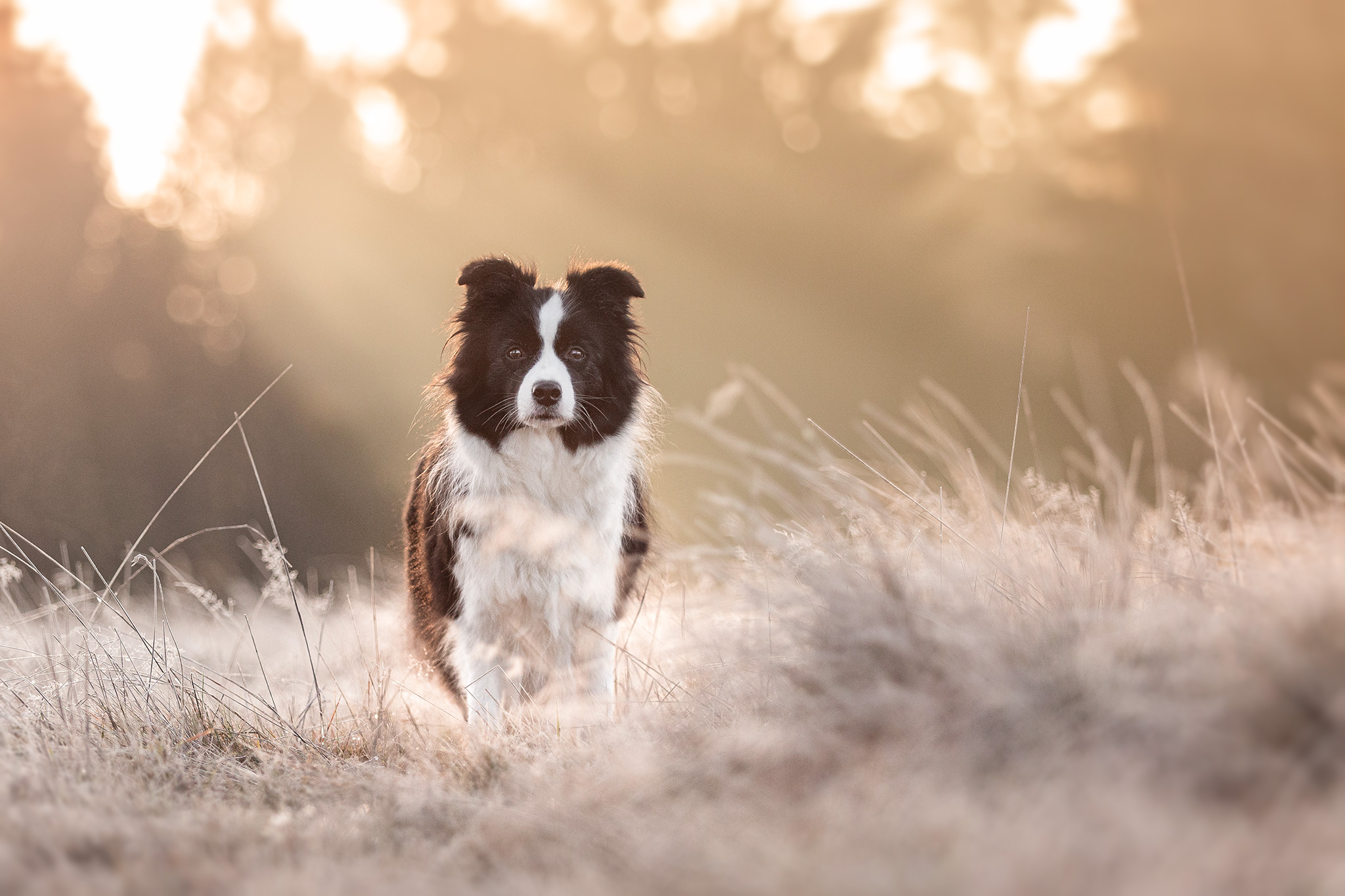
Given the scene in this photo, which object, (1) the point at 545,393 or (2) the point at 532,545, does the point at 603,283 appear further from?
(2) the point at 532,545

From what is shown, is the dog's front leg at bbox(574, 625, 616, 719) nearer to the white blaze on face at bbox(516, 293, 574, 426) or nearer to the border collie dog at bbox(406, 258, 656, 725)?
the border collie dog at bbox(406, 258, 656, 725)

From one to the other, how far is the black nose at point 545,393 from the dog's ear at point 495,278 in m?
0.69

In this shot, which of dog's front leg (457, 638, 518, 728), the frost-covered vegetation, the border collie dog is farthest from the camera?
the border collie dog

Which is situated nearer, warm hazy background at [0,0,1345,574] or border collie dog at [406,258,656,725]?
border collie dog at [406,258,656,725]

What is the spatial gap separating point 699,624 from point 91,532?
15880 mm

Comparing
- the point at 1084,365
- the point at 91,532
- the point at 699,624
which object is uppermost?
the point at 1084,365

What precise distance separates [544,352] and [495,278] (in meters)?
0.52

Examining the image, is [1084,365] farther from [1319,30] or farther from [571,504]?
[1319,30]

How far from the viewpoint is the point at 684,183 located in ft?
77.6

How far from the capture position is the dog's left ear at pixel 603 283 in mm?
4867

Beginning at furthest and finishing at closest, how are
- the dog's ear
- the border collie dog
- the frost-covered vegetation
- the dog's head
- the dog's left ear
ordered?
the dog's left ear < the dog's ear < the dog's head < the border collie dog < the frost-covered vegetation

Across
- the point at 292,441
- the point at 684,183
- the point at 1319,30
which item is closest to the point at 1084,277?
the point at 1319,30

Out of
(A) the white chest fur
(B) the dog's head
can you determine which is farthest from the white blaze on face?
(A) the white chest fur

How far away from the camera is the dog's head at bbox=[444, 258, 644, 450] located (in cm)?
457
